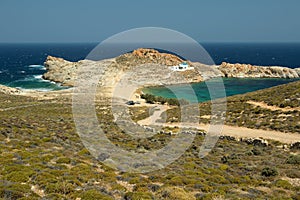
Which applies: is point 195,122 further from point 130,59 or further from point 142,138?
point 130,59

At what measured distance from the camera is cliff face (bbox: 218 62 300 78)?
101250 millimetres

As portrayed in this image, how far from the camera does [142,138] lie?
23.8 m

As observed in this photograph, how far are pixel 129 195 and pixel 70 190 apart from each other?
218 cm

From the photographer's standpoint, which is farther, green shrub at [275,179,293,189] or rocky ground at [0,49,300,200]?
green shrub at [275,179,293,189]

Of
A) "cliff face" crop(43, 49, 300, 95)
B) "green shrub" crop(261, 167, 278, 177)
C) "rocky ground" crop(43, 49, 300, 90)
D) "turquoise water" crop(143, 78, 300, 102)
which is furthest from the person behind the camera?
"rocky ground" crop(43, 49, 300, 90)

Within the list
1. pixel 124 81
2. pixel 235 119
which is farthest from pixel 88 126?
pixel 124 81

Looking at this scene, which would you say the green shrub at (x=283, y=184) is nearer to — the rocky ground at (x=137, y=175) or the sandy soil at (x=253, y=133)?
the rocky ground at (x=137, y=175)

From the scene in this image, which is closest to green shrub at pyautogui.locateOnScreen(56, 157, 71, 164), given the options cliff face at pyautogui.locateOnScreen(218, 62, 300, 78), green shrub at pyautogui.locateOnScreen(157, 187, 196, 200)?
green shrub at pyautogui.locateOnScreen(157, 187, 196, 200)

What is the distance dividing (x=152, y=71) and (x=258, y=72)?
37136 millimetres

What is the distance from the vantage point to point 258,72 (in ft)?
347

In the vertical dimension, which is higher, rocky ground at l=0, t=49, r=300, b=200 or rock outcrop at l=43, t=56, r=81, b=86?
rocky ground at l=0, t=49, r=300, b=200

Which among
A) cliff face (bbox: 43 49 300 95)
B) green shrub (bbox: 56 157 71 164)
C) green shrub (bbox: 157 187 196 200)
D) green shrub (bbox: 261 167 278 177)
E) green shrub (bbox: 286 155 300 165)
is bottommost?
cliff face (bbox: 43 49 300 95)

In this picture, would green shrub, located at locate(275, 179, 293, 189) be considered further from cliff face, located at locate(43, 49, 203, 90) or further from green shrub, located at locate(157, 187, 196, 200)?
cliff face, located at locate(43, 49, 203, 90)

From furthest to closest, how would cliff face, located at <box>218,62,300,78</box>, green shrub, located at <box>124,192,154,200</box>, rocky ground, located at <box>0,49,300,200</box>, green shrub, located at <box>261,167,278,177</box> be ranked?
cliff face, located at <box>218,62,300,78</box>
green shrub, located at <box>261,167,278,177</box>
rocky ground, located at <box>0,49,300,200</box>
green shrub, located at <box>124,192,154,200</box>
